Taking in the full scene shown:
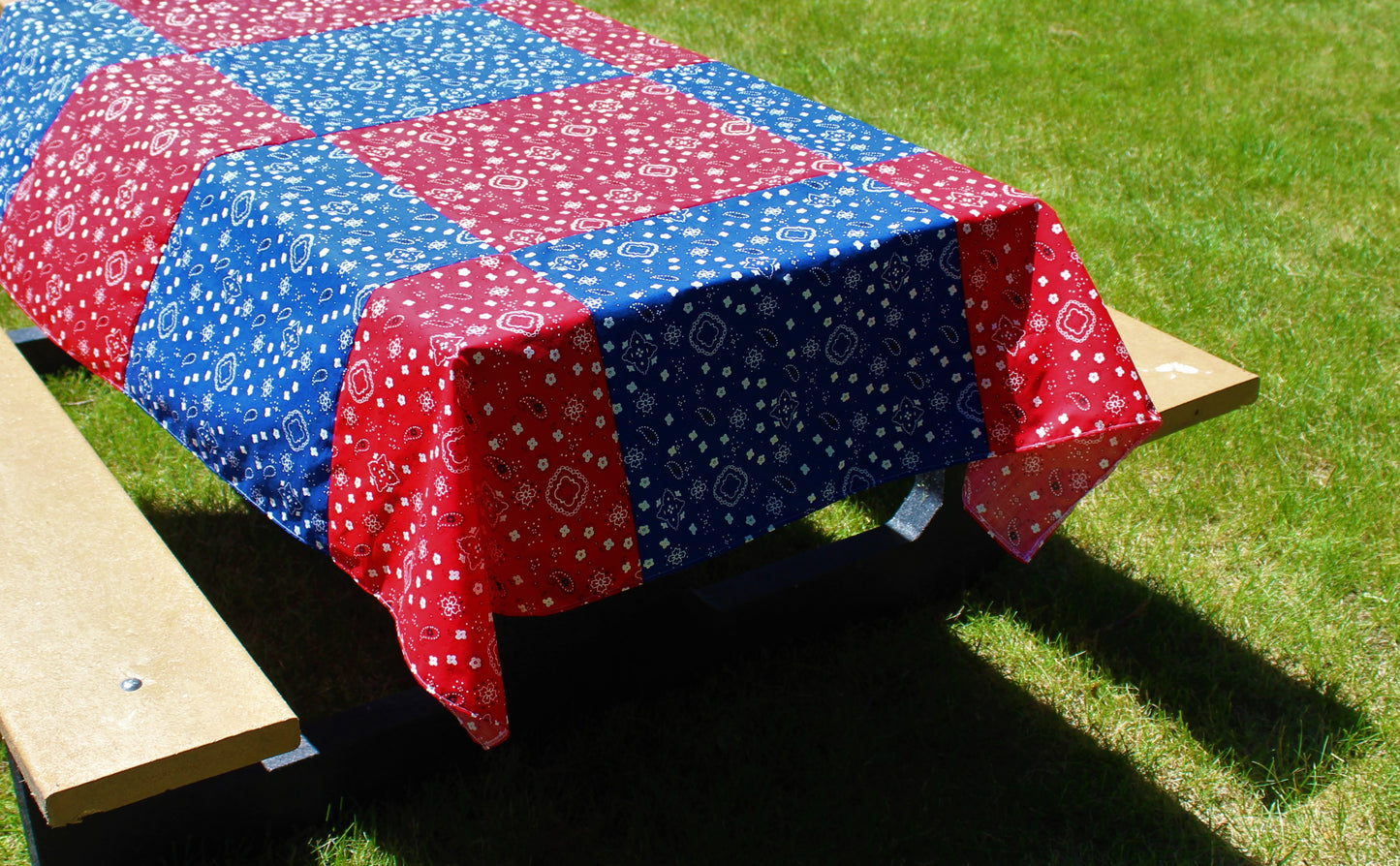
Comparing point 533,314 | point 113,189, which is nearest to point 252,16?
point 113,189

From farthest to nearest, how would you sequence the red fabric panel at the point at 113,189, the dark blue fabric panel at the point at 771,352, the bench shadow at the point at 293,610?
the bench shadow at the point at 293,610 → the red fabric panel at the point at 113,189 → the dark blue fabric panel at the point at 771,352

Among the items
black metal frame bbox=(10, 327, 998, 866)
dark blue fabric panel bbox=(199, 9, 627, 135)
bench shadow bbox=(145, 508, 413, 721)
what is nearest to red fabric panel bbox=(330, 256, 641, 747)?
black metal frame bbox=(10, 327, 998, 866)

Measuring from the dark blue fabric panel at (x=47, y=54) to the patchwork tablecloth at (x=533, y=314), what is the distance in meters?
0.02

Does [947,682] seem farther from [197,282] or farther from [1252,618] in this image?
[197,282]

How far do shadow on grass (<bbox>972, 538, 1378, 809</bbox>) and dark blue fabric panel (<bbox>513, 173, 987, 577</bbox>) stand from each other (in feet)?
3.15

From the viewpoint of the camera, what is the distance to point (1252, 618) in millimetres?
2945

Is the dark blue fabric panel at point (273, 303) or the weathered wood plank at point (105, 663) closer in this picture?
the weathered wood plank at point (105, 663)

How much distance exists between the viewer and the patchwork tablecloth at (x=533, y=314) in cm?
174

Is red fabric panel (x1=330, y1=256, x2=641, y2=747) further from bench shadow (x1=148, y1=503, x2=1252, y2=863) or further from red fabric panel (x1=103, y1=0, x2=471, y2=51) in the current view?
red fabric panel (x1=103, y1=0, x2=471, y2=51)

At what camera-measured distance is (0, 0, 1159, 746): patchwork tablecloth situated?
174cm

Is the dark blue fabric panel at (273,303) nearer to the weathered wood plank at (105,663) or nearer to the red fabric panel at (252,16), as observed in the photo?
the weathered wood plank at (105,663)

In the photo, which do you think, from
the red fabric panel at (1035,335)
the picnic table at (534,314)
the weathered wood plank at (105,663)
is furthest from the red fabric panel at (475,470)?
the red fabric panel at (1035,335)

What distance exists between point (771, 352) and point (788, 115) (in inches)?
29.0

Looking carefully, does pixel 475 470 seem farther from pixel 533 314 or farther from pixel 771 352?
pixel 771 352
